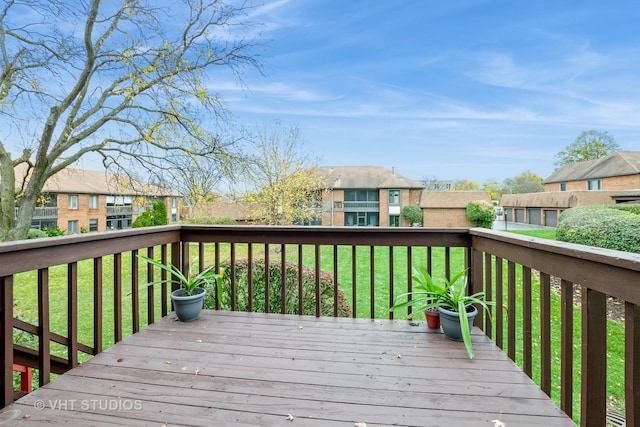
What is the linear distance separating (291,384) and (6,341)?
1.40 m

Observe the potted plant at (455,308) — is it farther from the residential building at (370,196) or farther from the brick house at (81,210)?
the residential building at (370,196)

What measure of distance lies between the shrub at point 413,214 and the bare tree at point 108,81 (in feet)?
66.1

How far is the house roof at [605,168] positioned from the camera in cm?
2267

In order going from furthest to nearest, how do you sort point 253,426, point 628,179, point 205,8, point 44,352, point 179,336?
point 628,179 < point 205,8 < point 179,336 < point 44,352 < point 253,426

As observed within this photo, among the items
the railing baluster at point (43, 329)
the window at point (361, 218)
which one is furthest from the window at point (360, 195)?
the railing baluster at point (43, 329)

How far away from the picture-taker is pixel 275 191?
41.3ft

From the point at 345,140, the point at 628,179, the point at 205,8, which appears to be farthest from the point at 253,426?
the point at 628,179

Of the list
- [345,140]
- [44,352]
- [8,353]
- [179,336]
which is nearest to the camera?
[8,353]

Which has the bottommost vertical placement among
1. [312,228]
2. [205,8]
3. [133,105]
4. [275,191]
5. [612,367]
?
[612,367]

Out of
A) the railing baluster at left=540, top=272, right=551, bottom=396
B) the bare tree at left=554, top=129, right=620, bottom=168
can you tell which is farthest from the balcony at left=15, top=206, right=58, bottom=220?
the bare tree at left=554, top=129, right=620, bottom=168

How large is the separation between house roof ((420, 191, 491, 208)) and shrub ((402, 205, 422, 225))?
58 cm

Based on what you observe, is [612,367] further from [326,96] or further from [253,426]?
[326,96]

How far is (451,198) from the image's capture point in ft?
76.3

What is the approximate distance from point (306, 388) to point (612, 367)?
469 cm
